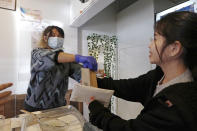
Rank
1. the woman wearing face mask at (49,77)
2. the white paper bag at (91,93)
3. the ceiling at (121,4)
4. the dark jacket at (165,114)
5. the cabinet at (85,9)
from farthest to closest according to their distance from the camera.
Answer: the ceiling at (121,4) → the cabinet at (85,9) → the woman wearing face mask at (49,77) → the white paper bag at (91,93) → the dark jacket at (165,114)

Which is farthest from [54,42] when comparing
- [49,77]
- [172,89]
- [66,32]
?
[172,89]

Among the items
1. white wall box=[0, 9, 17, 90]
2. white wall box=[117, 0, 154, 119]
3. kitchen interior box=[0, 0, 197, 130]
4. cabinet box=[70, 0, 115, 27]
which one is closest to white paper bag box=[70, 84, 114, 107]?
cabinet box=[70, 0, 115, 27]

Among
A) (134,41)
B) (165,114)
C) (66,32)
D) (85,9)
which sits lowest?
(165,114)

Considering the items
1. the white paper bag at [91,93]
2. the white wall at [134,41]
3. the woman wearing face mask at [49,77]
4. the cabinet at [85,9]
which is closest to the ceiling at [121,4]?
the white wall at [134,41]

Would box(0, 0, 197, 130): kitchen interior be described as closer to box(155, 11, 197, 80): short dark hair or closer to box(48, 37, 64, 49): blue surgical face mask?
box(48, 37, 64, 49): blue surgical face mask

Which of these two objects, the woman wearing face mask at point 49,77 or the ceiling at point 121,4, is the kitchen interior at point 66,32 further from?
the woman wearing face mask at point 49,77

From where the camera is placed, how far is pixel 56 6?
6.47 ft

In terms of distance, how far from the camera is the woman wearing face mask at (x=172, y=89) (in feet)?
1.40

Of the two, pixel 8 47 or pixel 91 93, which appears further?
pixel 8 47

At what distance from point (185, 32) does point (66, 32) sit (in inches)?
68.1

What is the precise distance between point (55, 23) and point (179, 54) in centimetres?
177

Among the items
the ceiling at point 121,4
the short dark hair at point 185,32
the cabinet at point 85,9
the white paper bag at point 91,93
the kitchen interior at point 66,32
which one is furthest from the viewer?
the ceiling at point 121,4

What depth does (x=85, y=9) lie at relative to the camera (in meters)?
1.48

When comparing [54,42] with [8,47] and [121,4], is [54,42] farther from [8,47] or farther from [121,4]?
[121,4]
